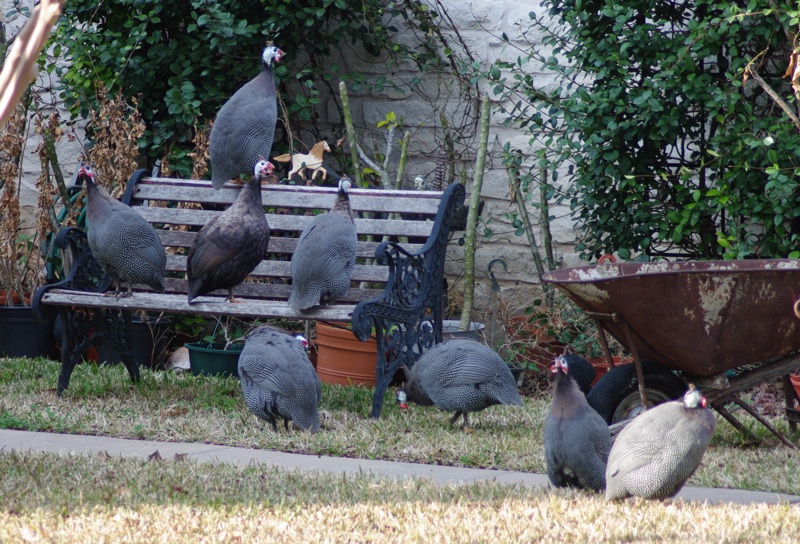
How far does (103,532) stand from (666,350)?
2.53m

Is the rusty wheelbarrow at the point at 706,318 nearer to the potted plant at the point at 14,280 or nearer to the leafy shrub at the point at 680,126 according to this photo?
the leafy shrub at the point at 680,126

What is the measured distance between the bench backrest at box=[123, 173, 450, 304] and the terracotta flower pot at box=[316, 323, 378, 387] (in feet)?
1.29

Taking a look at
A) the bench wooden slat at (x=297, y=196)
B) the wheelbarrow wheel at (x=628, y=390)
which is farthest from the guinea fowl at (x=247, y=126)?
the wheelbarrow wheel at (x=628, y=390)

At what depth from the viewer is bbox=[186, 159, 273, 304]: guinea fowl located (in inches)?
217

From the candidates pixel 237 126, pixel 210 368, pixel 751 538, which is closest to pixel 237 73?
pixel 237 126

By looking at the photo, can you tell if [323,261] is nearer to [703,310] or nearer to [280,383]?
[280,383]

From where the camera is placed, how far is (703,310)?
4344 mm

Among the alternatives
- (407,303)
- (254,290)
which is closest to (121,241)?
(254,290)

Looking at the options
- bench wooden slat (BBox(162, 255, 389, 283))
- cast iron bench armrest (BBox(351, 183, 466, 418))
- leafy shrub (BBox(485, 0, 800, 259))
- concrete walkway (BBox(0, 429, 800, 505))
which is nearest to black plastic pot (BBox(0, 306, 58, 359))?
bench wooden slat (BBox(162, 255, 389, 283))

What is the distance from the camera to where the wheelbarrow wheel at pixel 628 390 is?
15.4 feet

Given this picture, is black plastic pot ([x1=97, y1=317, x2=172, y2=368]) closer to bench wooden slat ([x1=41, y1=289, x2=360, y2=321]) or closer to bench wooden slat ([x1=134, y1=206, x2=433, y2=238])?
bench wooden slat ([x1=134, y1=206, x2=433, y2=238])

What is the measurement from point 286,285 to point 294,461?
1959 mm

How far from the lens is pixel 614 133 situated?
6.24 metres

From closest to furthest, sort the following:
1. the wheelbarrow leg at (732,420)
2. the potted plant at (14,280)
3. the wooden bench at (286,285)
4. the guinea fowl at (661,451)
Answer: the guinea fowl at (661,451)
the wheelbarrow leg at (732,420)
the wooden bench at (286,285)
the potted plant at (14,280)
